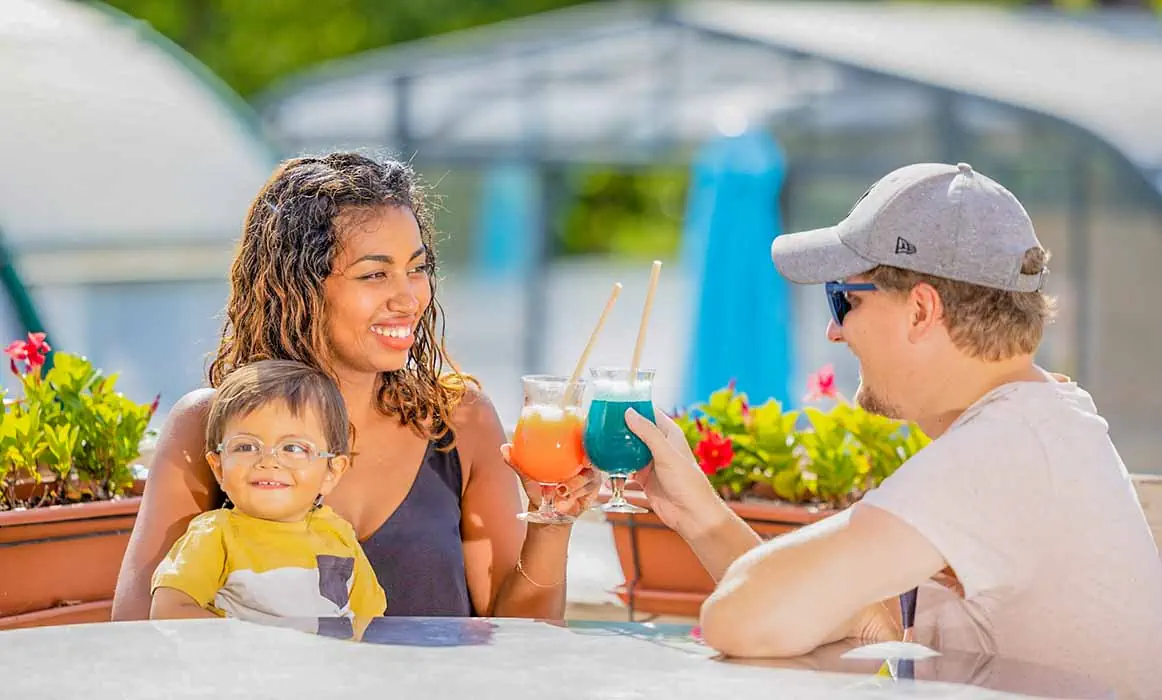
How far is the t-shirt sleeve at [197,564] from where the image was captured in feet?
8.46

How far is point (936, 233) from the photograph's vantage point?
7.44 feet

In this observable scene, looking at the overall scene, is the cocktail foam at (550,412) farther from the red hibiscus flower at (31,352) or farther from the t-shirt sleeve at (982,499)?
the red hibiscus flower at (31,352)

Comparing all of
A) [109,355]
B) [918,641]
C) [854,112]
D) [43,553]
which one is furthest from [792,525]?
[854,112]

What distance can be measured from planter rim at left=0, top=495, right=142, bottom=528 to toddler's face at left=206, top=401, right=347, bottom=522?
88 centimetres

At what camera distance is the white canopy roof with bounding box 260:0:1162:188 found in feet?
35.1

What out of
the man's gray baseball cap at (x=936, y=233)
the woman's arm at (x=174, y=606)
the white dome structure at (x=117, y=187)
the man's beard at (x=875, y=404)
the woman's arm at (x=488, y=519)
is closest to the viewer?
the man's gray baseball cap at (x=936, y=233)

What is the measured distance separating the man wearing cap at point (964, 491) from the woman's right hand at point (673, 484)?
361 mm

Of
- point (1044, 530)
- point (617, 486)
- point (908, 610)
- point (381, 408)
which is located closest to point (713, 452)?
point (381, 408)

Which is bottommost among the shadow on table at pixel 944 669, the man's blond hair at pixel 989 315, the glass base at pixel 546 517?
the shadow on table at pixel 944 669

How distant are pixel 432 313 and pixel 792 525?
1.04m

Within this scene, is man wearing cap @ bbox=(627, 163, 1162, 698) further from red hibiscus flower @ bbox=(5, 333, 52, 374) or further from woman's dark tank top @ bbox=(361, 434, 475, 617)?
red hibiscus flower @ bbox=(5, 333, 52, 374)

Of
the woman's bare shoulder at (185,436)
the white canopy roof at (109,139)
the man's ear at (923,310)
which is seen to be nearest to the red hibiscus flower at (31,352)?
the woman's bare shoulder at (185,436)

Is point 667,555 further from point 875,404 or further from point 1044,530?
point 1044,530

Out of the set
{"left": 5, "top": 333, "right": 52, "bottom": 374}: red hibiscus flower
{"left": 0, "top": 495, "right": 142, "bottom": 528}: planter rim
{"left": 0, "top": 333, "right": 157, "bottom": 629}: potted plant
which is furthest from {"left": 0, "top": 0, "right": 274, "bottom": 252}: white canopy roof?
{"left": 0, "top": 495, "right": 142, "bottom": 528}: planter rim
